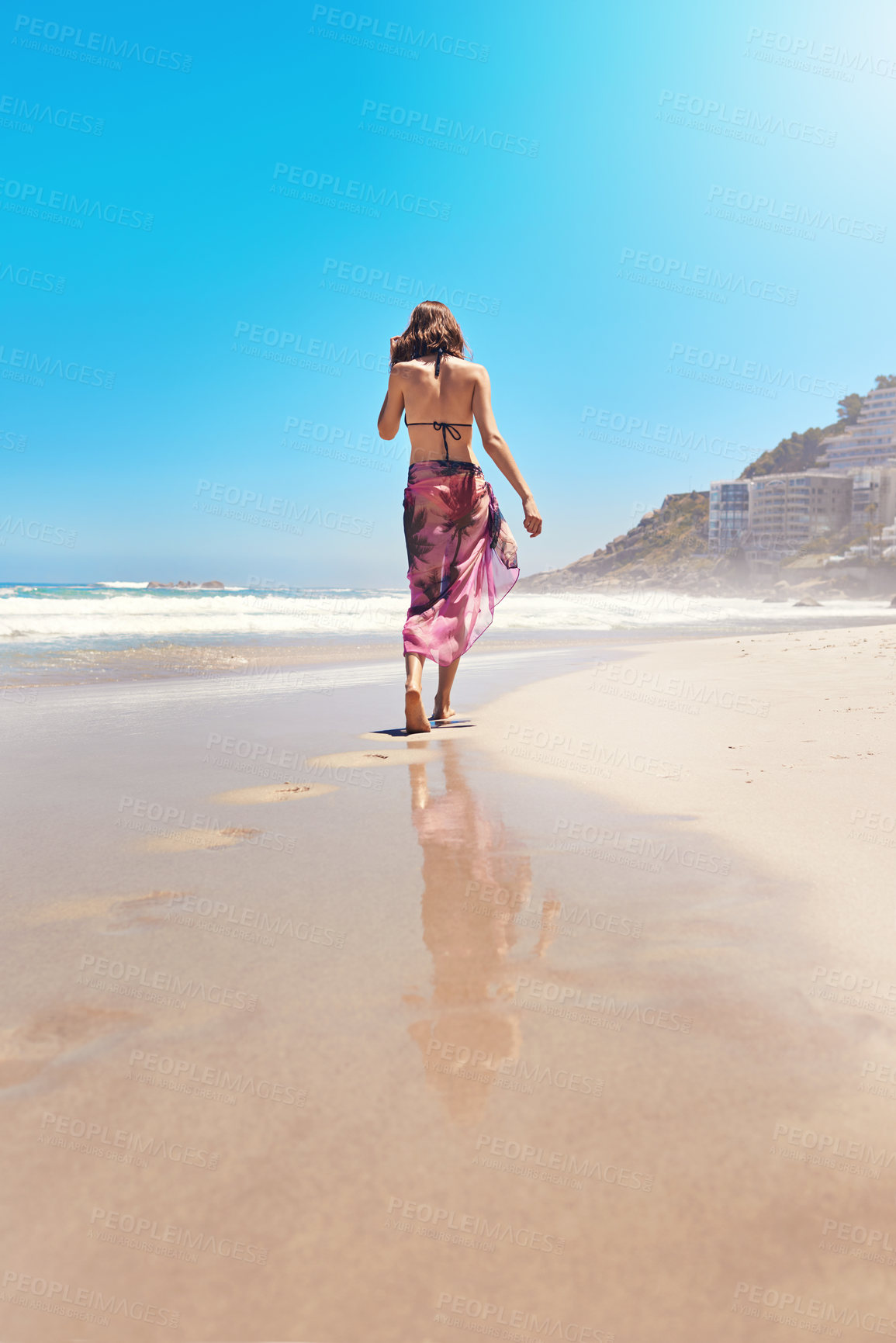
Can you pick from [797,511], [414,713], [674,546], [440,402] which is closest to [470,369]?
[440,402]

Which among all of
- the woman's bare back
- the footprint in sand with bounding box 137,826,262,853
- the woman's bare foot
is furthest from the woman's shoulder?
the footprint in sand with bounding box 137,826,262,853

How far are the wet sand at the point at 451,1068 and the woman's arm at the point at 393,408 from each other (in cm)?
245

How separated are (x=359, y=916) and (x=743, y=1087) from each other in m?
0.82

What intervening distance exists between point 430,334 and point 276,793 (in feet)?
8.77

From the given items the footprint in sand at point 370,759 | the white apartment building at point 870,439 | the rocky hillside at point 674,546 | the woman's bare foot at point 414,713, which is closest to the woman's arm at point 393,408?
the woman's bare foot at point 414,713

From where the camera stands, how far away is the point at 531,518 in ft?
13.8

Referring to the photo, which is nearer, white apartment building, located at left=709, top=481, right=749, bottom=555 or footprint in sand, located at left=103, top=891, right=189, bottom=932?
footprint in sand, located at left=103, top=891, right=189, bottom=932

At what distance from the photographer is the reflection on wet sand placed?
1143 mm

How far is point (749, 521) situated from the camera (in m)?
94.9

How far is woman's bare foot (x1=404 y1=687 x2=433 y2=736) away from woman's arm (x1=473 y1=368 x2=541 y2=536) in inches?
42.0

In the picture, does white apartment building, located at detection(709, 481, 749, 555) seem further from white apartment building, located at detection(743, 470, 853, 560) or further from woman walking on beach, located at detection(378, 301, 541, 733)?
woman walking on beach, located at detection(378, 301, 541, 733)

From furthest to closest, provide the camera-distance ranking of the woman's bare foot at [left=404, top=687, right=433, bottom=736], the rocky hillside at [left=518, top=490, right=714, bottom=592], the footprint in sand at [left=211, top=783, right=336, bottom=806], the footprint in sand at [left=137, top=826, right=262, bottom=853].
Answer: the rocky hillside at [left=518, top=490, right=714, bottom=592], the woman's bare foot at [left=404, top=687, right=433, bottom=736], the footprint in sand at [left=211, top=783, right=336, bottom=806], the footprint in sand at [left=137, top=826, right=262, bottom=853]

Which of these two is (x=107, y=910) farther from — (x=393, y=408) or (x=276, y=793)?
(x=393, y=408)

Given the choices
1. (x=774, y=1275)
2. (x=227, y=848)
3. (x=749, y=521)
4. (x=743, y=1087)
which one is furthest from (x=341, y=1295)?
(x=749, y=521)
